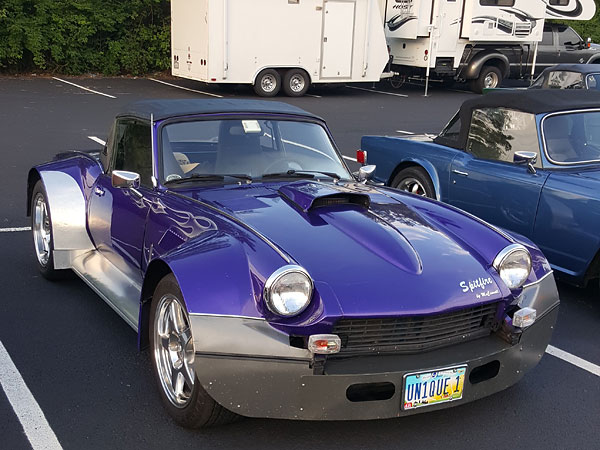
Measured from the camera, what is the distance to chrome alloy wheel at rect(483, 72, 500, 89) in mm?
21561

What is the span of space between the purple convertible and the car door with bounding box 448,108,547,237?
→ 1.46m

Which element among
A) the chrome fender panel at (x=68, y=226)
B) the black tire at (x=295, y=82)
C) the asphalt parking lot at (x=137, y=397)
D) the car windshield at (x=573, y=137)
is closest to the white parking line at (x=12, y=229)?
the asphalt parking lot at (x=137, y=397)

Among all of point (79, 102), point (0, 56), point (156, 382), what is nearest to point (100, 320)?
point (156, 382)

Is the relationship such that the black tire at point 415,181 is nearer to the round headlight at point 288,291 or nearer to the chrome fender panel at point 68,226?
the chrome fender panel at point 68,226

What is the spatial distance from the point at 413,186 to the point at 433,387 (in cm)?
400

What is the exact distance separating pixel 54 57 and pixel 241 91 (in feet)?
21.2

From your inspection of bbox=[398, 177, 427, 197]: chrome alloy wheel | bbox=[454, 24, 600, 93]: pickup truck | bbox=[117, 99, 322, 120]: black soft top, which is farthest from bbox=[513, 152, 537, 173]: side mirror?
bbox=[454, 24, 600, 93]: pickup truck

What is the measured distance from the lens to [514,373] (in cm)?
355

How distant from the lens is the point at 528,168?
567 cm

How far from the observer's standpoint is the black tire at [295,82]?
761 inches

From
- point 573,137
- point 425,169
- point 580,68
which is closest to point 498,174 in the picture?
point 573,137

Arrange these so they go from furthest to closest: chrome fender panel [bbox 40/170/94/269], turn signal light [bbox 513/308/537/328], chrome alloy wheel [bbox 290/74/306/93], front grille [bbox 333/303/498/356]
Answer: chrome alloy wheel [bbox 290/74/306/93], chrome fender panel [bbox 40/170/94/269], turn signal light [bbox 513/308/537/328], front grille [bbox 333/303/498/356]

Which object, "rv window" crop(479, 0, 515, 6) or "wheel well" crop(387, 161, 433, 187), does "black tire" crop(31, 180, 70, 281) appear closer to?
"wheel well" crop(387, 161, 433, 187)

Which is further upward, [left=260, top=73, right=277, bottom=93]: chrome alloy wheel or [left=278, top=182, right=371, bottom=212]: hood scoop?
[left=278, top=182, right=371, bottom=212]: hood scoop
